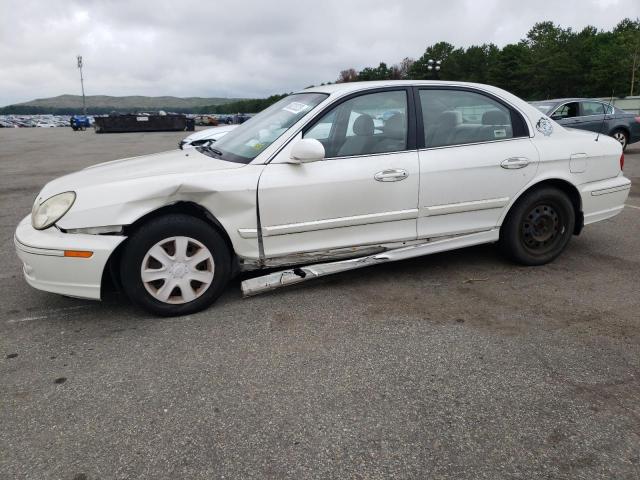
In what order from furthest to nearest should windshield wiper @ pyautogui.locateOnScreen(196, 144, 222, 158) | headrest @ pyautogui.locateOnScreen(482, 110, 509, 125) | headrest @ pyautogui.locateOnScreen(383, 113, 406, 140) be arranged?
headrest @ pyautogui.locateOnScreen(482, 110, 509, 125) → windshield wiper @ pyautogui.locateOnScreen(196, 144, 222, 158) → headrest @ pyautogui.locateOnScreen(383, 113, 406, 140)

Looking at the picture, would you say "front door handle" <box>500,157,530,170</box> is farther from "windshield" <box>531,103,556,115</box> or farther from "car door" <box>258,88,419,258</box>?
"windshield" <box>531,103,556,115</box>

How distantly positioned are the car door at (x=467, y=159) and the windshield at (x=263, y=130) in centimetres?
89

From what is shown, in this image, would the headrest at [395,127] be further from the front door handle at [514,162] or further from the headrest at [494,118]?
the front door handle at [514,162]

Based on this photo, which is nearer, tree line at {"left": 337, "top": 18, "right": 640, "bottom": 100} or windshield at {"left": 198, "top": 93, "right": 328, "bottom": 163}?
windshield at {"left": 198, "top": 93, "right": 328, "bottom": 163}

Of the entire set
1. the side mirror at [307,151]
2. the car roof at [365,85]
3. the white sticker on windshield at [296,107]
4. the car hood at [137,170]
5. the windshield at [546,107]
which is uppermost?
the windshield at [546,107]

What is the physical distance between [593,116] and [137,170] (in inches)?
463

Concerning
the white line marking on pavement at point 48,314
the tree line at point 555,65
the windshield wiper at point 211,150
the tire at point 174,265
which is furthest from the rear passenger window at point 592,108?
the tree line at point 555,65

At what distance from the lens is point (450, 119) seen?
12.7ft

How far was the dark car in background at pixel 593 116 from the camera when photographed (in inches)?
446

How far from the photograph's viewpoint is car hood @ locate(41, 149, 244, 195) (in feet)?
10.8

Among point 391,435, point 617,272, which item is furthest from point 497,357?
point 617,272

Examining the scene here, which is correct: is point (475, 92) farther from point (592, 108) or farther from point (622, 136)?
point (622, 136)

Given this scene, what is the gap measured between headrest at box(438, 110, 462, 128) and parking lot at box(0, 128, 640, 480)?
1209 millimetres

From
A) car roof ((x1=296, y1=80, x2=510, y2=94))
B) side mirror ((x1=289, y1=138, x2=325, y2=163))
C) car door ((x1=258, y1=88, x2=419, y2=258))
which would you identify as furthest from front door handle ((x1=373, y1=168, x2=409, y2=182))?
car roof ((x1=296, y1=80, x2=510, y2=94))
